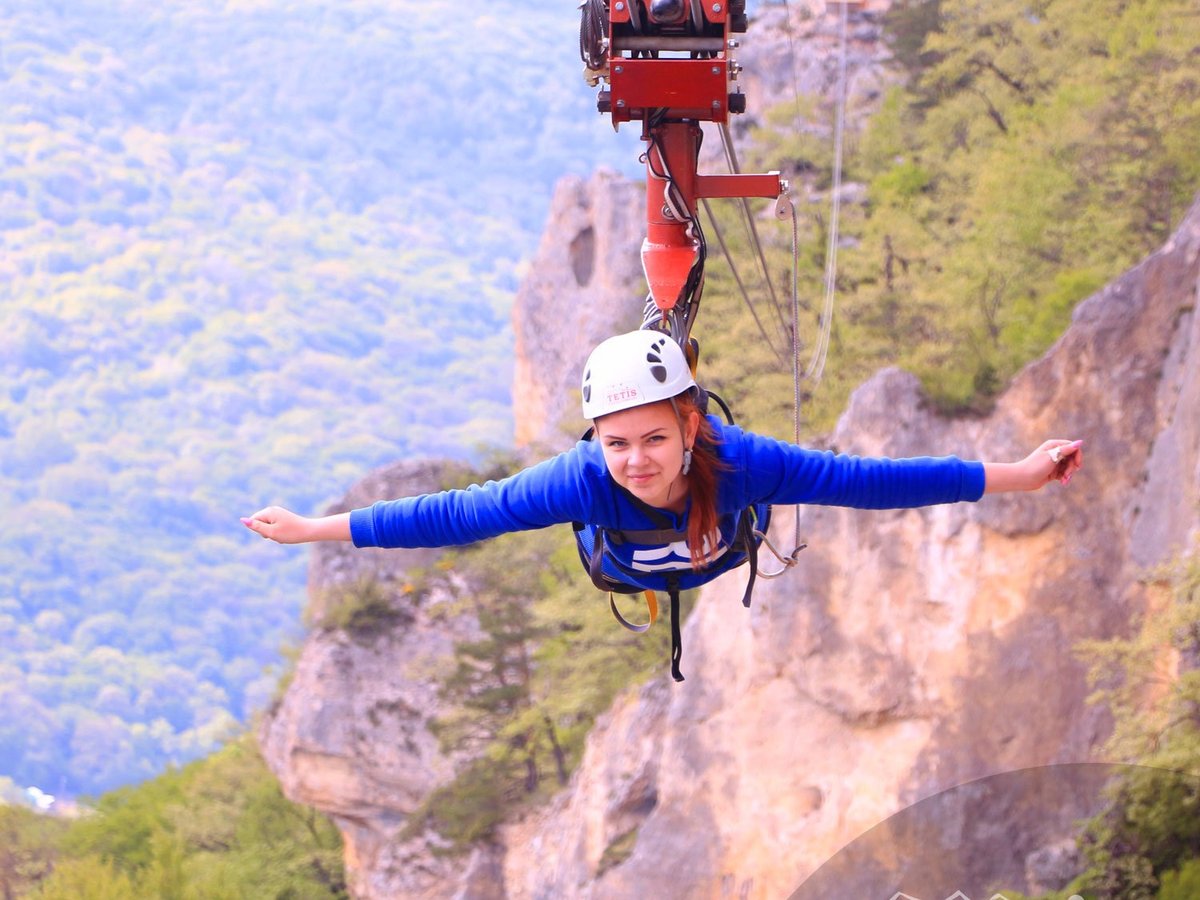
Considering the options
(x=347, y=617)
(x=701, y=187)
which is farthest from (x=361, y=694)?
(x=701, y=187)

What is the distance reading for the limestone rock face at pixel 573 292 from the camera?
41.7 metres

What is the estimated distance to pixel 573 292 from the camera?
4578 cm

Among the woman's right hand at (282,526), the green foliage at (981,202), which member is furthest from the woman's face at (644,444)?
the green foliage at (981,202)

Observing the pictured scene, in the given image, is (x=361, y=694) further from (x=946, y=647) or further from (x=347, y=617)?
(x=946, y=647)

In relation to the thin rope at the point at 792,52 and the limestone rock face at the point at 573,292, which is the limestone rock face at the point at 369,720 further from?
the thin rope at the point at 792,52

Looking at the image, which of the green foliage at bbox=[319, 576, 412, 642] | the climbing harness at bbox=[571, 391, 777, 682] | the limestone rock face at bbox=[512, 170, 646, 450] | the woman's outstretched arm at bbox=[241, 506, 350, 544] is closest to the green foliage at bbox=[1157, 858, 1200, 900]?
the climbing harness at bbox=[571, 391, 777, 682]

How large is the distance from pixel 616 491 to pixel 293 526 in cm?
102

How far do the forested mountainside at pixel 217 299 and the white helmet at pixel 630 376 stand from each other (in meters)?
90.4

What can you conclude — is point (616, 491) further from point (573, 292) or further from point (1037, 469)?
point (573, 292)

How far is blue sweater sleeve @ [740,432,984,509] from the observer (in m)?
4.45

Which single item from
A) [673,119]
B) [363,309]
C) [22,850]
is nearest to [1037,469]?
[673,119]

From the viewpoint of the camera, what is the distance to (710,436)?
4516 mm

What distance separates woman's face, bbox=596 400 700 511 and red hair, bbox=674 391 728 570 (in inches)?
1.9

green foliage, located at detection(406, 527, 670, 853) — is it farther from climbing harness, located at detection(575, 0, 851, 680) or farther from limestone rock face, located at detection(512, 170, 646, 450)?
climbing harness, located at detection(575, 0, 851, 680)
